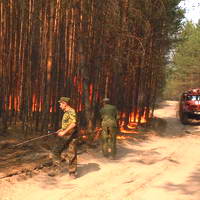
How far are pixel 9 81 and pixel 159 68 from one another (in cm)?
754

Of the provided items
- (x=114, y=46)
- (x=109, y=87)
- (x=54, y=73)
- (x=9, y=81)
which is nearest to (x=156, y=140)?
(x=109, y=87)

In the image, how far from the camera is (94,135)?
33.0 ft

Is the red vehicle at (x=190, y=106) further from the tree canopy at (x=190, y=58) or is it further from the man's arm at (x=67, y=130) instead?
the tree canopy at (x=190, y=58)

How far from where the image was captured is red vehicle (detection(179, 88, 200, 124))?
57.0 ft

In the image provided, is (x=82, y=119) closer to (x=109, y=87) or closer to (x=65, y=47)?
(x=109, y=87)

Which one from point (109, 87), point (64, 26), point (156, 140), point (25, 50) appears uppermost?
point (64, 26)

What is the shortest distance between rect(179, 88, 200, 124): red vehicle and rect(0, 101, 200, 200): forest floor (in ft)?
24.8

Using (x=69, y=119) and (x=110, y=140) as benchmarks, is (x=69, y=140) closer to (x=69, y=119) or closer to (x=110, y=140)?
(x=69, y=119)

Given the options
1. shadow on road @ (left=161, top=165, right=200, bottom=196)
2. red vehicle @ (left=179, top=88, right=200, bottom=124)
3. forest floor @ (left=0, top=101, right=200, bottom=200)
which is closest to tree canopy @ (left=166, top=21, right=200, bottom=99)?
red vehicle @ (left=179, top=88, right=200, bottom=124)

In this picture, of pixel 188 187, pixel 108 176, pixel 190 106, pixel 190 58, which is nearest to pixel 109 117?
pixel 108 176

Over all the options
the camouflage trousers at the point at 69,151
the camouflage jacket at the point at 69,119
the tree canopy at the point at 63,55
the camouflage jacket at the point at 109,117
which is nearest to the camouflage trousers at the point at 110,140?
the camouflage jacket at the point at 109,117

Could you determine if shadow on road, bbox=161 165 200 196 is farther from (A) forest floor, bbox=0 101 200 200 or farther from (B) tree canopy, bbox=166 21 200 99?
(B) tree canopy, bbox=166 21 200 99

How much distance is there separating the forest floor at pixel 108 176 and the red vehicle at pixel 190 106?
756cm

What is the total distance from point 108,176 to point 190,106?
11610mm
